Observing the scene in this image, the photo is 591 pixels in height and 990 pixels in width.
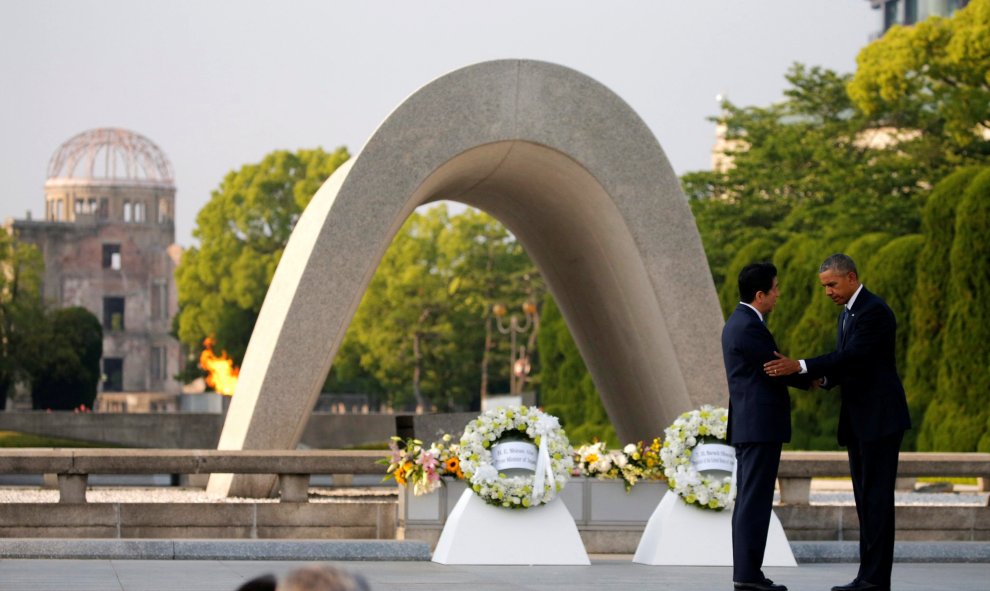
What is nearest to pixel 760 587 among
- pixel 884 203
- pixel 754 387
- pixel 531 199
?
pixel 754 387

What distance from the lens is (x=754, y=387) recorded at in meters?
9.08

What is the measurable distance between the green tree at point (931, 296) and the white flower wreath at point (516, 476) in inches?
695

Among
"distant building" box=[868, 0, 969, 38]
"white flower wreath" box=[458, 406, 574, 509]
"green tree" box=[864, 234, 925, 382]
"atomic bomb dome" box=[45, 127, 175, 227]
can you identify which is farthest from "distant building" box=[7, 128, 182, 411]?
"white flower wreath" box=[458, 406, 574, 509]

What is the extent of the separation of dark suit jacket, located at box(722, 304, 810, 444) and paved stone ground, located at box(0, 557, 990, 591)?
44.2 inches

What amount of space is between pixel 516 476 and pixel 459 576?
124cm

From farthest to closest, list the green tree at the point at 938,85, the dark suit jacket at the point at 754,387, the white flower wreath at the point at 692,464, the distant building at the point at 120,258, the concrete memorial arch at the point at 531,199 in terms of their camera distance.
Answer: the distant building at the point at 120,258 < the green tree at the point at 938,85 < the concrete memorial arch at the point at 531,199 < the white flower wreath at the point at 692,464 < the dark suit jacket at the point at 754,387

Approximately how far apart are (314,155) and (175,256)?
36.4 m

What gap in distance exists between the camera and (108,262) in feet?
319

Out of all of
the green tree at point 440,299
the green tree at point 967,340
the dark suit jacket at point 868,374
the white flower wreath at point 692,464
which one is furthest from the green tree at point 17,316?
the dark suit jacket at point 868,374

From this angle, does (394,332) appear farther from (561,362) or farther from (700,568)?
(700,568)

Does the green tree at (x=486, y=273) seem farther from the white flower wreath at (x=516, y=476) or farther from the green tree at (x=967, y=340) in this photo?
the white flower wreath at (x=516, y=476)

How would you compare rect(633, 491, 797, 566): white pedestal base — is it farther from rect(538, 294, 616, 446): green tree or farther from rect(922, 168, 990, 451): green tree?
rect(538, 294, 616, 446): green tree

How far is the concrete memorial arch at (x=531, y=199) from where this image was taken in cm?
1473

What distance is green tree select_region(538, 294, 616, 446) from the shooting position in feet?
136
